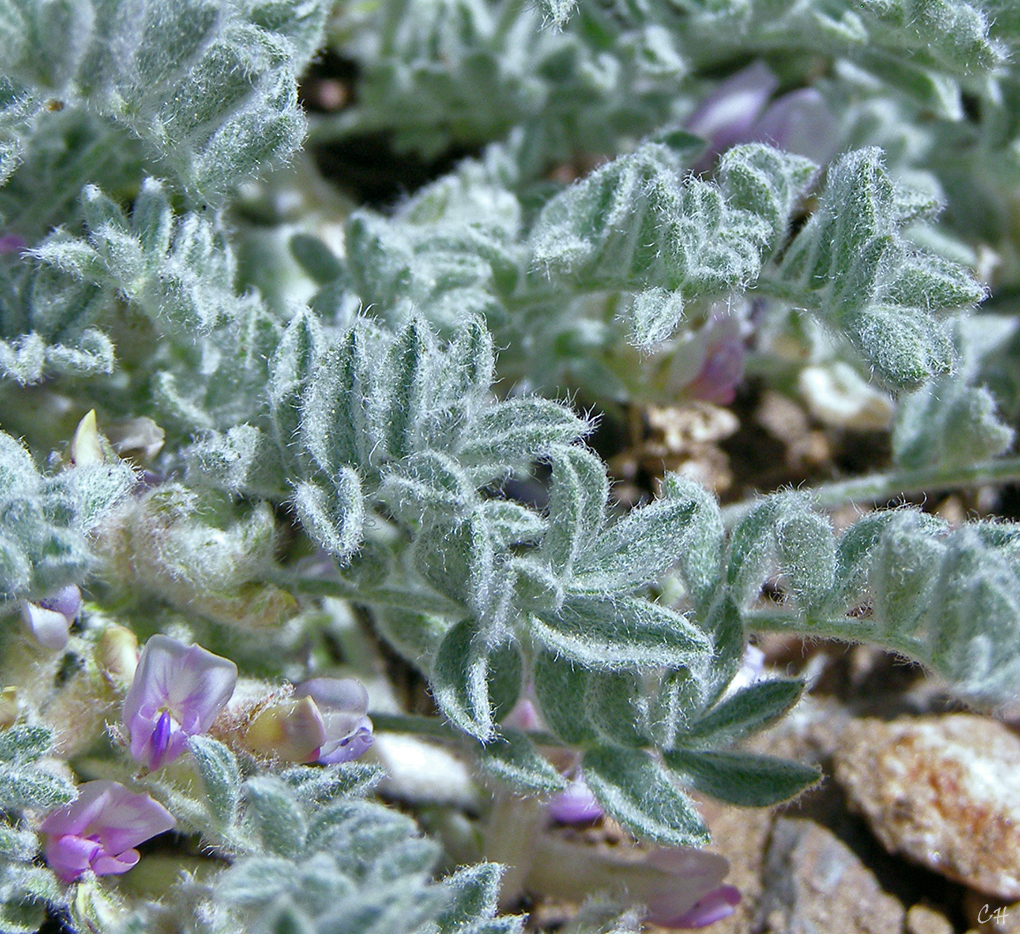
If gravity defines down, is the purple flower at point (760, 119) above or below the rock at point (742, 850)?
above

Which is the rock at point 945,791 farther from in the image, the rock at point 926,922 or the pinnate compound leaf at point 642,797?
the pinnate compound leaf at point 642,797

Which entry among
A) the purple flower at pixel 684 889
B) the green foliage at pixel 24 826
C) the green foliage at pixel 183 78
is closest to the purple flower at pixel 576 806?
the purple flower at pixel 684 889

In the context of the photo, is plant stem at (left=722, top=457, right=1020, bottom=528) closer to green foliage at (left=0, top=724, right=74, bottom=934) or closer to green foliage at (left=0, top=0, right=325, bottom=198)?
green foliage at (left=0, top=0, right=325, bottom=198)

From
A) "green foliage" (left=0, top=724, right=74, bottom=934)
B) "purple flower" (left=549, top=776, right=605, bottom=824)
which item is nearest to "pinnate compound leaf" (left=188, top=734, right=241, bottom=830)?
"green foliage" (left=0, top=724, right=74, bottom=934)

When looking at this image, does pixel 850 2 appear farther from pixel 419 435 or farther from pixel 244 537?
pixel 244 537

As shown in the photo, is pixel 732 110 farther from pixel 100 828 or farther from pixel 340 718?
pixel 100 828

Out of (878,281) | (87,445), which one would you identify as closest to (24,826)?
(87,445)

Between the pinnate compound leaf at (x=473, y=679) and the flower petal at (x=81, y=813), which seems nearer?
the pinnate compound leaf at (x=473, y=679)
